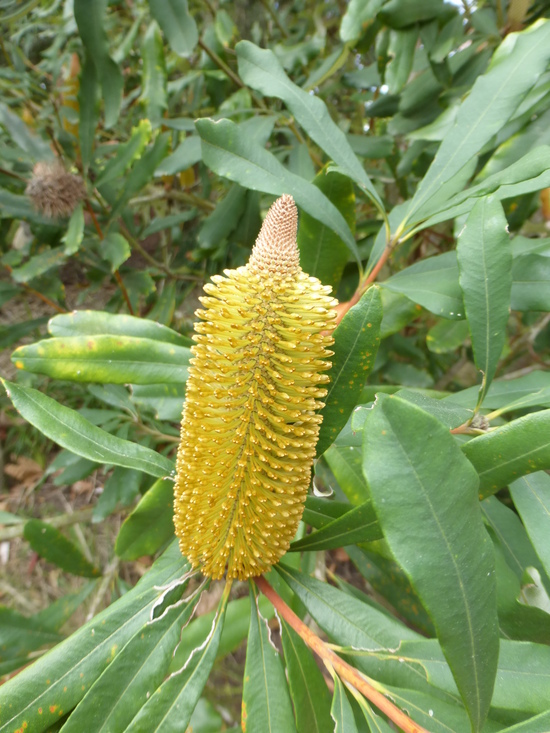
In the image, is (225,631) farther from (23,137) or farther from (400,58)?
(23,137)

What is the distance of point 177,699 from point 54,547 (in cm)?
66

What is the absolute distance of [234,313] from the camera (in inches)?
24.2

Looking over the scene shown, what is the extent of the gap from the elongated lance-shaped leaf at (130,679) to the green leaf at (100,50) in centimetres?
142

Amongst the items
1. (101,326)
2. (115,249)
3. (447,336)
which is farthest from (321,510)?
(115,249)

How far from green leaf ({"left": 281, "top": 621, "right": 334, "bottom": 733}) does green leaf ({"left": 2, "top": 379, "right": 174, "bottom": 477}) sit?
347 mm

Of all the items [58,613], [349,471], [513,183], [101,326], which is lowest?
[58,613]

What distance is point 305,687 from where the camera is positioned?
0.75 m

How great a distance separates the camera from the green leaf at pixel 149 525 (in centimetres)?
92

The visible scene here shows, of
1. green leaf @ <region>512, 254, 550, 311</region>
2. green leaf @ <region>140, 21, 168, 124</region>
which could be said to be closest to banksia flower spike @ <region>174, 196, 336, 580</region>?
green leaf @ <region>512, 254, 550, 311</region>

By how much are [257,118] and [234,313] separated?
41.1 inches

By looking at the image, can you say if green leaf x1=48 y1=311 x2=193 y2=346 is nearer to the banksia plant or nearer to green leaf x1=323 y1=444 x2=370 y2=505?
green leaf x1=323 y1=444 x2=370 y2=505

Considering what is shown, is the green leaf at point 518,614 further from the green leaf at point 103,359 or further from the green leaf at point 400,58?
the green leaf at point 400,58

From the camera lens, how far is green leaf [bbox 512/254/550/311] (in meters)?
0.85

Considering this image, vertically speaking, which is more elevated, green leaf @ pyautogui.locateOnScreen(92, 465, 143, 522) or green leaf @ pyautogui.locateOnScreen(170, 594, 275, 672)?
green leaf @ pyautogui.locateOnScreen(92, 465, 143, 522)
